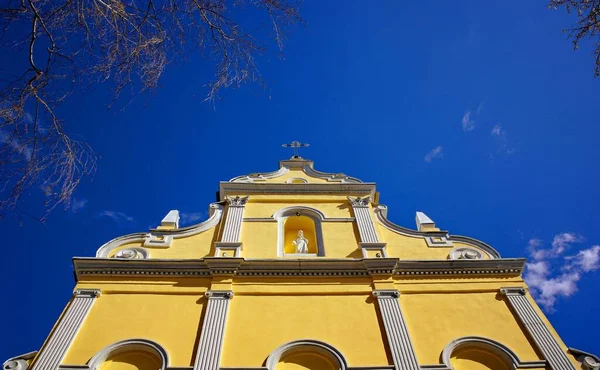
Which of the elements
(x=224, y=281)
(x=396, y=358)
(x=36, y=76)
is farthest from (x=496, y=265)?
(x=36, y=76)

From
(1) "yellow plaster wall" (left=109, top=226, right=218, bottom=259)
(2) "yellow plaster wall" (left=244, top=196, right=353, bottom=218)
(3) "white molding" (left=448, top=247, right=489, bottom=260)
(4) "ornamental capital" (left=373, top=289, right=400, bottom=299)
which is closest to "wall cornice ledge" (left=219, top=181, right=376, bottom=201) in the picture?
(2) "yellow plaster wall" (left=244, top=196, right=353, bottom=218)

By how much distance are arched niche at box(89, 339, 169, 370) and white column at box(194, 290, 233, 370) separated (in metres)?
0.73

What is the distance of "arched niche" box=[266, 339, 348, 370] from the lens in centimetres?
928

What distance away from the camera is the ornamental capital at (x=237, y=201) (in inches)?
556

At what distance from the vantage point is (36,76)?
215 inches

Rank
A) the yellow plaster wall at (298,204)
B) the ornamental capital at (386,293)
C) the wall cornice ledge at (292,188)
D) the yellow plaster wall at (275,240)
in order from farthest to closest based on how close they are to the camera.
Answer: the wall cornice ledge at (292,188) → the yellow plaster wall at (298,204) → the yellow plaster wall at (275,240) → the ornamental capital at (386,293)

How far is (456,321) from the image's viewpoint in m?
10.3

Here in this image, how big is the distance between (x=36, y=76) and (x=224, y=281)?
677 cm

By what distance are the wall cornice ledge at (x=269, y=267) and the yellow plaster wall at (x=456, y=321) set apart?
742mm

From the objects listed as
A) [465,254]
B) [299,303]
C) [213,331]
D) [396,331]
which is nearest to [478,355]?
[396,331]

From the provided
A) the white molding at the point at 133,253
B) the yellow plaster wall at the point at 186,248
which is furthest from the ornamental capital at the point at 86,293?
the yellow plaster wall at the point at 186,248

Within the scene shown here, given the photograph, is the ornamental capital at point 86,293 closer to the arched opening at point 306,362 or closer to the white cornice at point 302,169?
the arched opening at point 306,362

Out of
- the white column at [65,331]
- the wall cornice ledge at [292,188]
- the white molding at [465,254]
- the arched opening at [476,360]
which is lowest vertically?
the arched opening at [476,360]

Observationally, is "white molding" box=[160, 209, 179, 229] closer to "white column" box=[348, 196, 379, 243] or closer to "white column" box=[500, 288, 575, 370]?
"white column" box=[348, 196, 379, 243]
